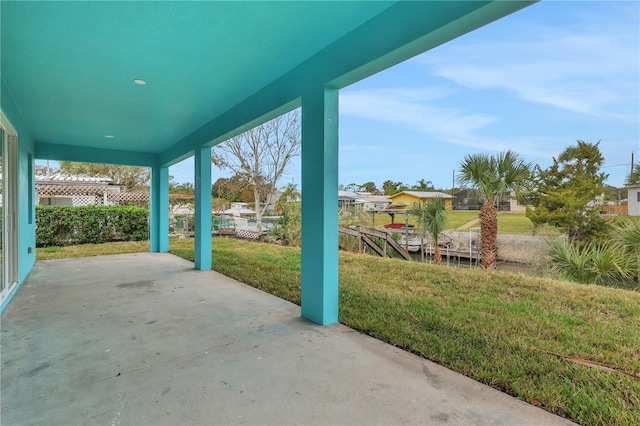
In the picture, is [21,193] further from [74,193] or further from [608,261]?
[74,193]

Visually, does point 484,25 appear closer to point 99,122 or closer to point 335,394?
point 335,394

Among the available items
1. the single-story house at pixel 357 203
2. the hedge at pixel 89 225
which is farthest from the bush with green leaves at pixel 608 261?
the hedge at pixel 89 225

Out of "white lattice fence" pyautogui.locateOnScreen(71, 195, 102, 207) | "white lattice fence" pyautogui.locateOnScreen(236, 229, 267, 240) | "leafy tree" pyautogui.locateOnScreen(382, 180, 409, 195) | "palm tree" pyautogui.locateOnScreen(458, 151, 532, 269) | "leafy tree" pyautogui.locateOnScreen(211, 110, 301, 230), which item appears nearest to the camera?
"palm tree" pyautogui.locateOnScreen(458, 151, 532, 269)

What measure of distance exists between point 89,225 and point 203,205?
23.2 feet

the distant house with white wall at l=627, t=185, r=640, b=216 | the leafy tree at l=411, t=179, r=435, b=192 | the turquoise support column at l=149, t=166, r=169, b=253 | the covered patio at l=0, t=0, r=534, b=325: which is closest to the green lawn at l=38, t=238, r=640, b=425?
the covered patio at l=0, t=0, r=534, b=325

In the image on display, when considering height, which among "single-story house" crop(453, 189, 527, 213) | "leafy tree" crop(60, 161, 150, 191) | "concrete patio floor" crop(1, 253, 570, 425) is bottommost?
"concrete patio floor" crop(1, 253, 570, 425)

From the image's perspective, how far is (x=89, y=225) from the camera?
1055 cm

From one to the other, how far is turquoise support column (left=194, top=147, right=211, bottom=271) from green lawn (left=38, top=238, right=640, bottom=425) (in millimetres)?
723

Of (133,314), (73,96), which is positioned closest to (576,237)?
(133,314)

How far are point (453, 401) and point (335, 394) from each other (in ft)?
2.44

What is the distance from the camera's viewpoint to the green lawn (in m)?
2.06

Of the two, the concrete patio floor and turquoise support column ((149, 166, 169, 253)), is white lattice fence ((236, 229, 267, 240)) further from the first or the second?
the concrete patio floor

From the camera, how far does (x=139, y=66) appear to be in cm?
354

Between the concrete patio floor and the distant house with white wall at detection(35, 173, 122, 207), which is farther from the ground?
the distant house with white wall at detection(35, 173, 122, 207)
